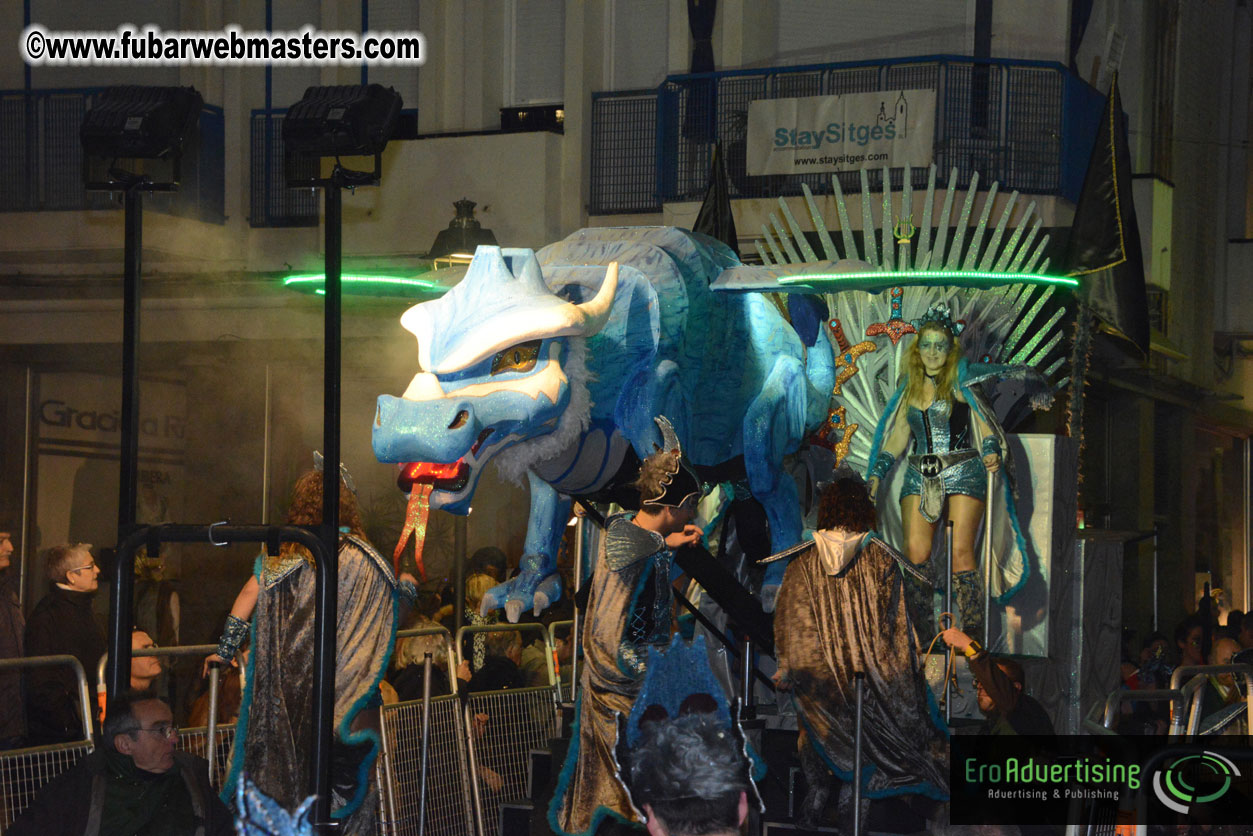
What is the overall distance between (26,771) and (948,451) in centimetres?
428

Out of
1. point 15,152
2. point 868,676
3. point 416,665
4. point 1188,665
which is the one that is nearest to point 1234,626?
point 1188,665

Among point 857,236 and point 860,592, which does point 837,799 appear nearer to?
point 860,592

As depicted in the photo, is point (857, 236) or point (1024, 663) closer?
point (1024, 663)

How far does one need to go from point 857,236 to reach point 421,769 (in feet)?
21.1

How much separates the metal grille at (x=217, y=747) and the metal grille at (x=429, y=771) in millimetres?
614

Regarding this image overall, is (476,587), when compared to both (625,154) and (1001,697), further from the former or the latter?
(625,154)

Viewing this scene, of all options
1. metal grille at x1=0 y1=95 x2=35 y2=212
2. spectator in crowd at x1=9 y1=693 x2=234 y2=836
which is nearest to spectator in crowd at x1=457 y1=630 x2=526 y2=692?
spectator in crowd at x1=9 y1=693 x2=234 y2=836

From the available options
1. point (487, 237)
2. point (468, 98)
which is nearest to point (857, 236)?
point (487, 237)

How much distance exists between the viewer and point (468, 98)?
557 inches

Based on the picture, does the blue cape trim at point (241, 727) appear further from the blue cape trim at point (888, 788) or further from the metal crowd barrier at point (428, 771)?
the blue cape trim at point (888, 788)

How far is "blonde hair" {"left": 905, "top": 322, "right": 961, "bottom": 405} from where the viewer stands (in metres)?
8.00

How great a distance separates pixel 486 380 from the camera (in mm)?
5887

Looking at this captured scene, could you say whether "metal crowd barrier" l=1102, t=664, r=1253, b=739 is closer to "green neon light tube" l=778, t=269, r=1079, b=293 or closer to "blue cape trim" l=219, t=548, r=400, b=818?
"green neon light tube" l=778, t=269, r=1079, b=293

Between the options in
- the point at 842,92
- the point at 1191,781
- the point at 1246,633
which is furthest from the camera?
the point at 842,92
